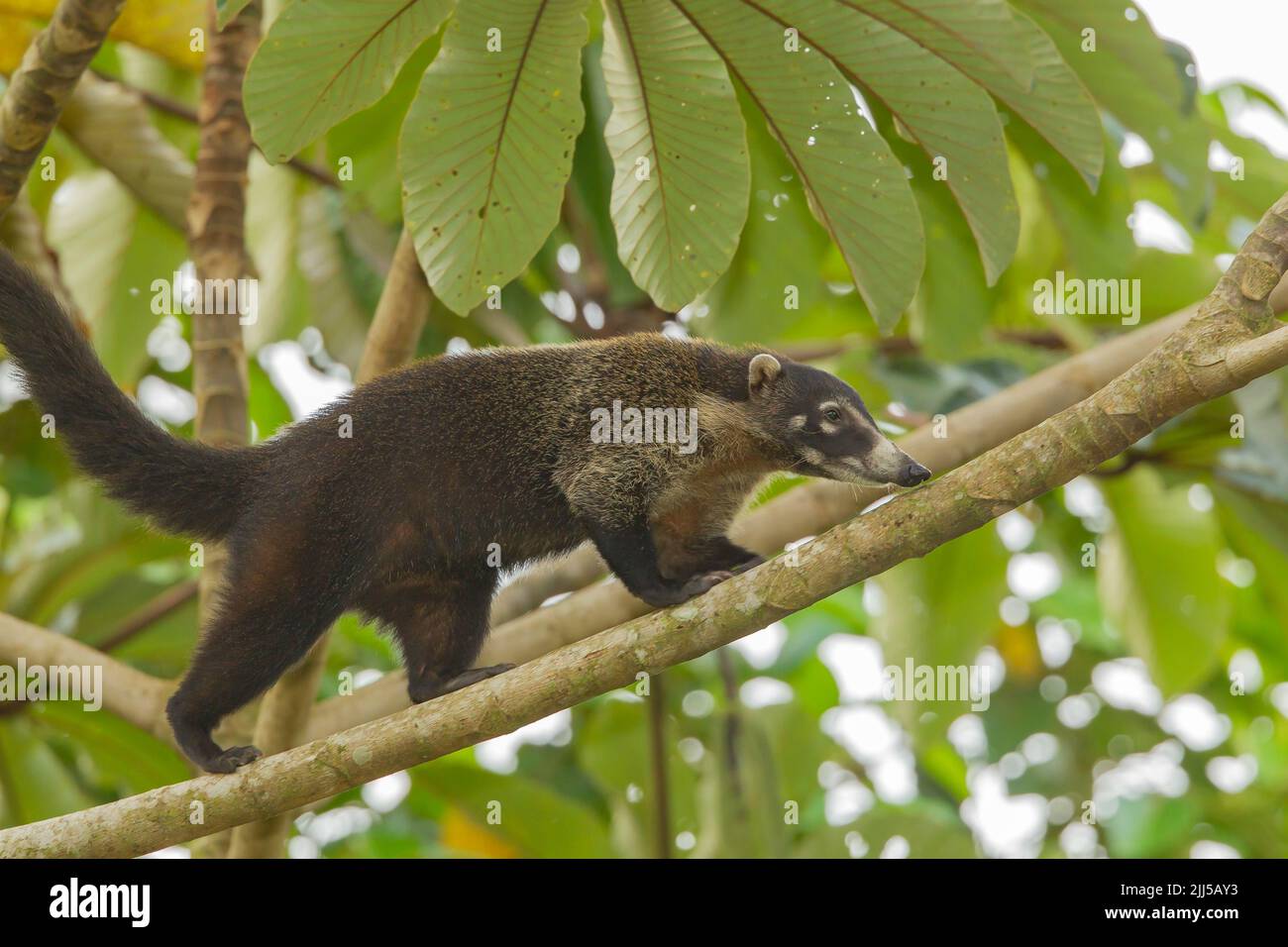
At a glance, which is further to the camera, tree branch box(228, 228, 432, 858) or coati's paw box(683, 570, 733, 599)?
tree branch box(228, 228, 432, 858)

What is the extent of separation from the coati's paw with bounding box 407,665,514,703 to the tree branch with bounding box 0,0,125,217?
2.16m

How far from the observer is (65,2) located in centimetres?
389

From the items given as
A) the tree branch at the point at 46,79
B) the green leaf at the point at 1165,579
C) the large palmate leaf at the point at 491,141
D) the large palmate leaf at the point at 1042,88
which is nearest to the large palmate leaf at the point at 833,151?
the large palmate leaf at the point at 1042,88

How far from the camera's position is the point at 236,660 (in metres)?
4.16

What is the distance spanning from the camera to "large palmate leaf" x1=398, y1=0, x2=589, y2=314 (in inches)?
147

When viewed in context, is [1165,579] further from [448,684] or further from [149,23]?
[149,23]

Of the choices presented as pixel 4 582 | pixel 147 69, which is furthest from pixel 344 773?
pixel 147 69

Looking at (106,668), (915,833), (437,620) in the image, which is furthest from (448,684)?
(915,833)

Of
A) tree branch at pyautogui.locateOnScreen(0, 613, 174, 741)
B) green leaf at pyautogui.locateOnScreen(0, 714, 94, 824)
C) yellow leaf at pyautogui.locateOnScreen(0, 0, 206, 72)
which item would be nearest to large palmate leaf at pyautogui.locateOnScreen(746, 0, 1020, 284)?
yellow leaf at pyautogui.locateOnScreen(0, 0, 206, 72)

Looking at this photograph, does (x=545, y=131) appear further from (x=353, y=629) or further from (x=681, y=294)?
(x=353, y=629)

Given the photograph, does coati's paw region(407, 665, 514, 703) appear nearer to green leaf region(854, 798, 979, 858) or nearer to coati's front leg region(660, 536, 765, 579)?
coati's front leg region(660, 536, 765, 579)

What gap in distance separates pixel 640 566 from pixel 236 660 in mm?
1338

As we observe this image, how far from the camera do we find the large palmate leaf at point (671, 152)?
3922mm

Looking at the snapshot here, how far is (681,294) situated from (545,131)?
2.09ft
